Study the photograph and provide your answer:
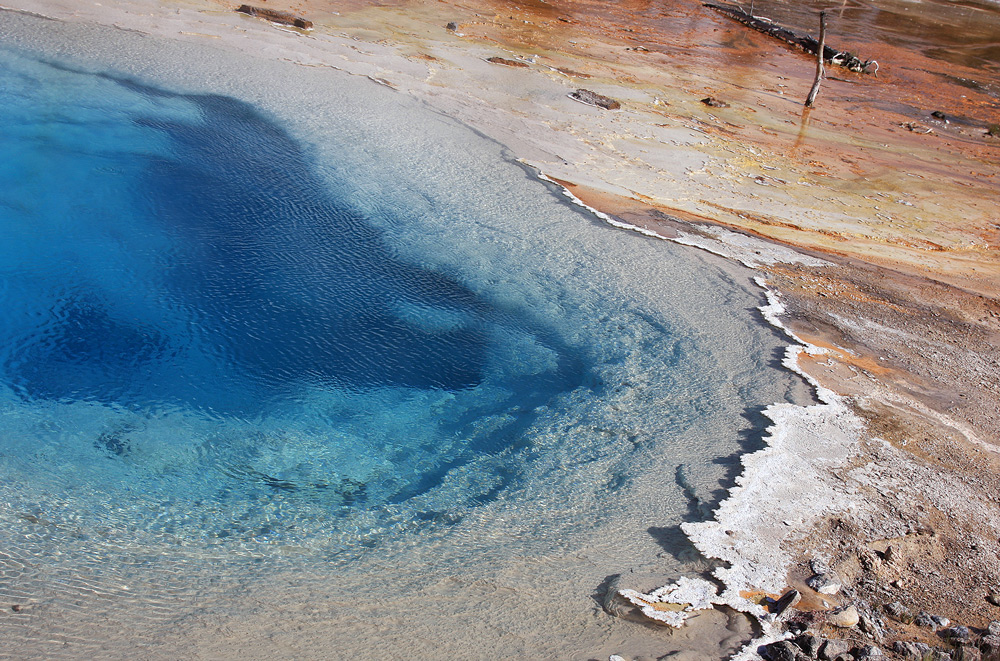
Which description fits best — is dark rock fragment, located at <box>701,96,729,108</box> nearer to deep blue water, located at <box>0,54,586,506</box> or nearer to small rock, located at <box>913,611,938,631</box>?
deep blue water, located at <box>0,54,586,506</box>

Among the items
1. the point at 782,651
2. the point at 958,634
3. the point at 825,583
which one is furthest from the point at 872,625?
the point at 782,651

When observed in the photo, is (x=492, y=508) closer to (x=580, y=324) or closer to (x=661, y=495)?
(x=661, y=495)

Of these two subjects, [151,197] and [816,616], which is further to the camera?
[151,197]

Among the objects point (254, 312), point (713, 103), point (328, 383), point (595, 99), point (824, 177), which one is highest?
point (713, 103)

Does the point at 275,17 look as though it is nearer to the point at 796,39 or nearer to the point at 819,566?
the point at 819,566

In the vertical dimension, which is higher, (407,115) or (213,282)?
(407,115)

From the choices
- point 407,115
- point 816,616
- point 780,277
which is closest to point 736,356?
point 780,277

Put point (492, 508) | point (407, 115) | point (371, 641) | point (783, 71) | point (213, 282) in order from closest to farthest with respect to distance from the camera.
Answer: point (371, 641)
point (492, 508)
point (213, 282)
point (407, 115)
point (783, 71)

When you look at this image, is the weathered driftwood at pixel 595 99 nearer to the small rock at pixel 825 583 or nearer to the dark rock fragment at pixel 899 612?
the small rock at pixel 825 583

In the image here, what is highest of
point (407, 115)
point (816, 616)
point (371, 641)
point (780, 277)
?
point (407, 115)
